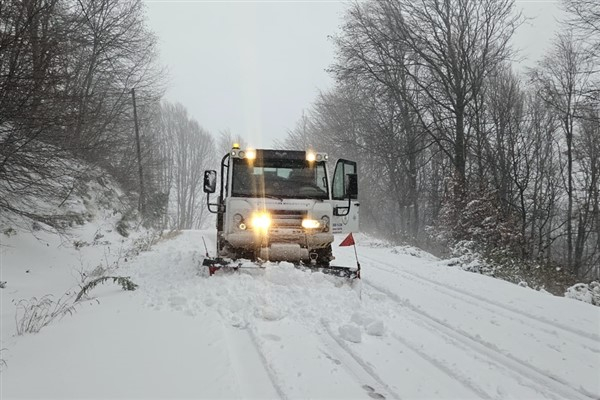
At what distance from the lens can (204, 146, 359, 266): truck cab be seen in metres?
7.18

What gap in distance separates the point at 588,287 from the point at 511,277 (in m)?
Result: 1.55

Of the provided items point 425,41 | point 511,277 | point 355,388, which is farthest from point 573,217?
point 355,388

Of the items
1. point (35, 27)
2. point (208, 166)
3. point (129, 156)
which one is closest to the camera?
point (35, 27)

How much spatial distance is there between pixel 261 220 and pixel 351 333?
129 inches

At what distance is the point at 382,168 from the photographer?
28375mm

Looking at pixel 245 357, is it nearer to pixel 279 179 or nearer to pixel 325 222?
pixel 325 222

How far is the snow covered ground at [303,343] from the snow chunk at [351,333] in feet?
0.04

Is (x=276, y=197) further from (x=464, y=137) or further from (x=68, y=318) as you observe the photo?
(x=464, y=137)

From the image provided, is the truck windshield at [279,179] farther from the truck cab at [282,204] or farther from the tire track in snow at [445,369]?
the tire track in snow at [445,369]

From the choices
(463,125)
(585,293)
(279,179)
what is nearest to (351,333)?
(279,179)

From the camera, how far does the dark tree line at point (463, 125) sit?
14.6 meters

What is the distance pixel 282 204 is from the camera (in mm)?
7285

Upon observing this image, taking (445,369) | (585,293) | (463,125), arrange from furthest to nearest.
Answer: (463,125) < (585,293) < (445,369)

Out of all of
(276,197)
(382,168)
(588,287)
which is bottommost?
(588,287)
